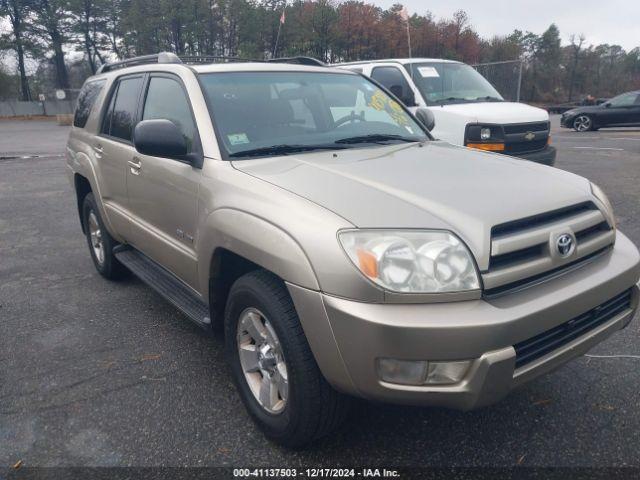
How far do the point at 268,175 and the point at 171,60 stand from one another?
169 cm

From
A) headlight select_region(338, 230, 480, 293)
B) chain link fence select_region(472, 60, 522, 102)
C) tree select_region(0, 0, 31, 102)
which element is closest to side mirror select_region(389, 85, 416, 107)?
headlight select_region(338, 230, 480, 293)

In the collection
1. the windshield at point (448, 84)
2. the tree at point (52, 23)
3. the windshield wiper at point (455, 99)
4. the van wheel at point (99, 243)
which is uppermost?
the tree at point (52, 23)

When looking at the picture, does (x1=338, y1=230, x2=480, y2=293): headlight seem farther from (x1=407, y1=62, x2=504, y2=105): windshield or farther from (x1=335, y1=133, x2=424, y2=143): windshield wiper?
(x1=407, y1=62, x2=504, y2=105): windshield

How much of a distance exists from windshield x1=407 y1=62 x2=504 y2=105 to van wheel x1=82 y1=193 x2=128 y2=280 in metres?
4.81

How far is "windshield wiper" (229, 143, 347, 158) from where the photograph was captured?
2820mm

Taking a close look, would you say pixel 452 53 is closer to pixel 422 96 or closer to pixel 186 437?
pixel 422 96

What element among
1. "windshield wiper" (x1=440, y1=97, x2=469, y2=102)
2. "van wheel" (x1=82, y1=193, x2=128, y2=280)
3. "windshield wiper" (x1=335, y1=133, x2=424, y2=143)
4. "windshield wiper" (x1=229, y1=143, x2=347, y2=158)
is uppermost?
"windshield wiper" (x1=440, y1=97, x2=469, y2=102)

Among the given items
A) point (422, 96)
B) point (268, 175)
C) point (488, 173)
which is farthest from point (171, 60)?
point (422, 96)

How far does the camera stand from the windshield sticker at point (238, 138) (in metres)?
2.87

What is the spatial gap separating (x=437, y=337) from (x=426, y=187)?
2.44ft

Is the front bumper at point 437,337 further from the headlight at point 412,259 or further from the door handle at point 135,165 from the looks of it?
the door handle at point 135,165

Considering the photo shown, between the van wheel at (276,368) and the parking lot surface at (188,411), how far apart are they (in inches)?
6.5

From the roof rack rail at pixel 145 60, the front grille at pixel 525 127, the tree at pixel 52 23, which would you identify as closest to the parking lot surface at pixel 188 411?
the roof rack rail at pixel 145 60

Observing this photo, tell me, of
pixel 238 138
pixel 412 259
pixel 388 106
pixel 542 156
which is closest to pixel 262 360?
pixel 412 259
